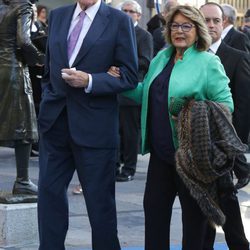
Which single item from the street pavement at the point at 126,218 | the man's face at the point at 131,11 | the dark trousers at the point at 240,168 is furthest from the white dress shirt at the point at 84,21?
the man's face at the point at 131,11

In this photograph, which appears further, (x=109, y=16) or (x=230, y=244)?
(x=230, y=244)

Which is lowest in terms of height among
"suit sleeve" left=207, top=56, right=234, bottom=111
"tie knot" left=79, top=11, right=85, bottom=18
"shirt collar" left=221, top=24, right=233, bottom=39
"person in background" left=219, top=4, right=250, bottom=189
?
"person in background" left=219, top=4, right=250, bottom=189

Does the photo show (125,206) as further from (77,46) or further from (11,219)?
(77,46)

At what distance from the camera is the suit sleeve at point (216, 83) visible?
506 cm

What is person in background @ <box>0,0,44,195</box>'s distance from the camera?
655cm

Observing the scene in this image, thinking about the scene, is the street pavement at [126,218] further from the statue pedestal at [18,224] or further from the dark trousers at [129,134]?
the dark trousers at [129,134]

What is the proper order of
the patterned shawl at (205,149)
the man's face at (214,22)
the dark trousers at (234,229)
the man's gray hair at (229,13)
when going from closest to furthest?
1. the patterned shawl at (205,149)
2. the dark trousers at (234,229)
3. the man's face at (214,22)
4. the man's gray hair at (229,13)

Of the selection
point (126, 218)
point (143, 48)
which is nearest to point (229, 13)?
point (126, 218)

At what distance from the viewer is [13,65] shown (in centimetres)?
665

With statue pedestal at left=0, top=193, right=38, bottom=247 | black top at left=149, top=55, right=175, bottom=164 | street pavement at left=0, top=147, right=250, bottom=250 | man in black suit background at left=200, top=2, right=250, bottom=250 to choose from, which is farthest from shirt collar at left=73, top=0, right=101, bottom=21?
street pavement at left=0, top=147, right=250, bottom=250

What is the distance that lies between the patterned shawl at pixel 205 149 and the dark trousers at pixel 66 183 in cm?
54

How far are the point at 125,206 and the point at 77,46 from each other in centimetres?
339

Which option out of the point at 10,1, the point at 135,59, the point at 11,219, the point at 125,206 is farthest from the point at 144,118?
the point at 125,206

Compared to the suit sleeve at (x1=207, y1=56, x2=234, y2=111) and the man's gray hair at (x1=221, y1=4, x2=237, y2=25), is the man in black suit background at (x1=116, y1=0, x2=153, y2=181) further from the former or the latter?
the suit sleeve at (x1=207, y1=56, x2=234, y2=111)
